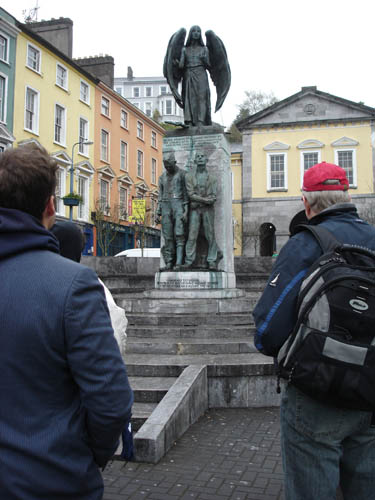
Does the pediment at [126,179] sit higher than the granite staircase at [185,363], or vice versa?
the pediment at [126,179]

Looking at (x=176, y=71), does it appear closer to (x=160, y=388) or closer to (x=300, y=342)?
(x=160, y=388)

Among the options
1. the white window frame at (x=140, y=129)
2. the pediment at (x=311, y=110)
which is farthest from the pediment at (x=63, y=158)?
the pediment at (x=311, y=110)

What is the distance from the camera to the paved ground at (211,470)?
3666mm

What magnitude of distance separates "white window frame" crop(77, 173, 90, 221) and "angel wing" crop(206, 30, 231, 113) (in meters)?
23.5

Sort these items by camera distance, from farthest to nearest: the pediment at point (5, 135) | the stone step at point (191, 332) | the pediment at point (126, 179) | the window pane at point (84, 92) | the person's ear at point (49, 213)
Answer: the pediment at point (126, 179) < the window pane at point (84, 92) < the pediment at point (5, 135) < the stone step at point (191, 332) < the person's ear at point (49, 213)

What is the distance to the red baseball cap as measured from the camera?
8.72 ft

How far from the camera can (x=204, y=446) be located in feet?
15.2

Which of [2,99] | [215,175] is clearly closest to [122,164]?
[2,99]

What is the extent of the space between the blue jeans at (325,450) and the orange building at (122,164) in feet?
99.2

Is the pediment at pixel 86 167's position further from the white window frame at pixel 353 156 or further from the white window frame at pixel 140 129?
the white window frame at pixel 353 156

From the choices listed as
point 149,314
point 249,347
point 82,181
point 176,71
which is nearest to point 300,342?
point 249,347

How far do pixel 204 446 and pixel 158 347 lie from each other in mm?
2638

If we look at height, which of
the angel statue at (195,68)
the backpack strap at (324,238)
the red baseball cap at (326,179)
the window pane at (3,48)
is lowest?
the backpack strap at (324,238)

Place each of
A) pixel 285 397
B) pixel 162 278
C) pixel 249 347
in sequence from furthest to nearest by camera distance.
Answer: pixel 162 278 → pixel 249 347 → pixel 285 397
